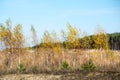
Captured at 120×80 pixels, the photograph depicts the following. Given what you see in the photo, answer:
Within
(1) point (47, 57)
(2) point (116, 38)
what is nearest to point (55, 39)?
(1) point (47, 57)

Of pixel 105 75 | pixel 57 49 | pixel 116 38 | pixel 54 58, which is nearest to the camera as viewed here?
pixel 105 75

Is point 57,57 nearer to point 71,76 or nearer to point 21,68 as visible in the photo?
point 21,68

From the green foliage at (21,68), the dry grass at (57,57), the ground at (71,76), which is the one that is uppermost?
the dry grass at (57,57)

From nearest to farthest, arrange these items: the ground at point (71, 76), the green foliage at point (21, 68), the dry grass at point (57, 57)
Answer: the ground at point (71, 76), the green foliage at point (21, 68), the dry grass at point (57, 57)

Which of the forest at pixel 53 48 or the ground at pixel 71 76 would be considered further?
the forest at pixel 53 48

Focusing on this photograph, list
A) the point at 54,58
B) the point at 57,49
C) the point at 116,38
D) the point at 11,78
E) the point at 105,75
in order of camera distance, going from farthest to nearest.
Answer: the point at 116,38 < the point at 57,49 < the point at 54,58 < the point at 11,78 < the point at 105,75

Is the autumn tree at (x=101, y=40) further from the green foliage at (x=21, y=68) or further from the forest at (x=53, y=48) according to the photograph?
the green foliage at (x=21, y=68)

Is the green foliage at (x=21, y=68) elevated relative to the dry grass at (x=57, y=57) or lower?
lower

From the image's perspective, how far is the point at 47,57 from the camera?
17641 mm

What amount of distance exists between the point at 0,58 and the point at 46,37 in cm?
358

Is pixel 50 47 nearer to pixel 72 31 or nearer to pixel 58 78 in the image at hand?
pixel 72 31

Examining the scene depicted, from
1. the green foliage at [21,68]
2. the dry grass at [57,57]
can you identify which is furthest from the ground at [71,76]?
the dry grass at [57,57]

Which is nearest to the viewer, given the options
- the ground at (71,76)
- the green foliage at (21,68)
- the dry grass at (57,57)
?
the ground at (71,76)

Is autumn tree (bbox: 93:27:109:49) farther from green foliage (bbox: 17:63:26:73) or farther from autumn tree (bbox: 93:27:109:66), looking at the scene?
green foliage (bbox: 17:63:26:73)
